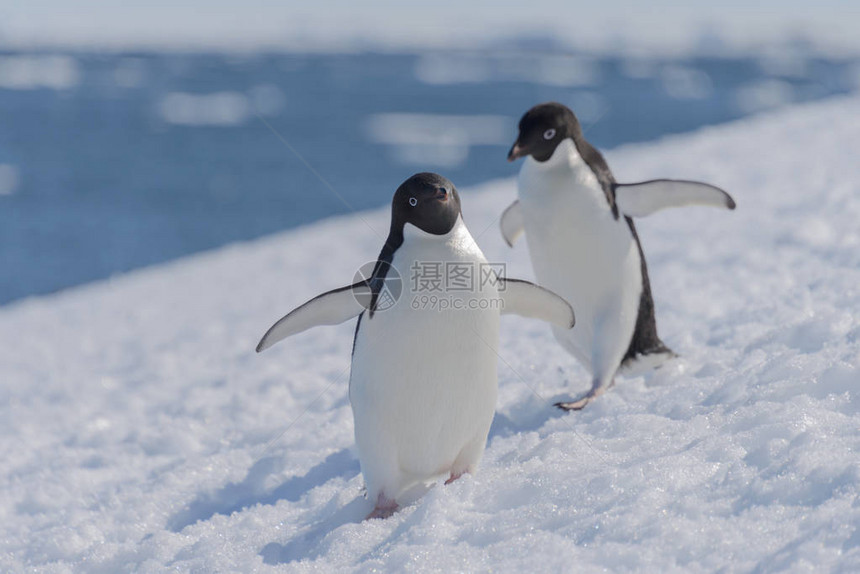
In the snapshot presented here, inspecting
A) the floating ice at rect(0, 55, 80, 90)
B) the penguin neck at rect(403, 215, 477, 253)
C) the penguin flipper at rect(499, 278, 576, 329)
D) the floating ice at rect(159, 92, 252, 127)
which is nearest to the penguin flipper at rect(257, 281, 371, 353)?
the penguin neck at rect(403, 215, 477, 253)

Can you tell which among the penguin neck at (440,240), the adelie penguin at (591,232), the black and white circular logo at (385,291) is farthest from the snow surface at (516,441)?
the penguin neck at (440,240)

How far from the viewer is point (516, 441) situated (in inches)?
116

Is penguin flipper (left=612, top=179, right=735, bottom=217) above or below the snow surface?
above

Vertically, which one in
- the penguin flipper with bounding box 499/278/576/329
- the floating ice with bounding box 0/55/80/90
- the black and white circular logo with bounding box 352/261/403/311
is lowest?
the penguin flipper with bounding box 499/278/576/329

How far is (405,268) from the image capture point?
239 cm

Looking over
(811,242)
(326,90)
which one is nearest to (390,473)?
(811,242)

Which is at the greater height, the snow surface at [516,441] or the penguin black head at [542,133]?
the penguin black head at [542,133]

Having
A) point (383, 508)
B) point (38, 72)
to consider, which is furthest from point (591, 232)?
point (38, 72)

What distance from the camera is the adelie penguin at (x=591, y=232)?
320 centimetres

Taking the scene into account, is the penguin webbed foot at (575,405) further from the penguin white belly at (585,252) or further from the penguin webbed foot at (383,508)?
the penguin webbed foot at (383,508)

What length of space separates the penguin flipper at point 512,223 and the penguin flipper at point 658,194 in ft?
1.48

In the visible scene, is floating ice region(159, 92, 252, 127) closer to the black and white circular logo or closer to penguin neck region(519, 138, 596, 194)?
penguin neck region(519, 138, 596, 194)

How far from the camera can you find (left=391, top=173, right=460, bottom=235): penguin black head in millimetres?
2330

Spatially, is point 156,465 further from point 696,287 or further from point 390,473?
point 696,287
